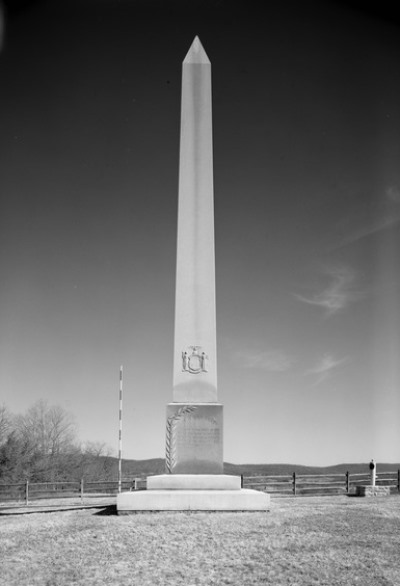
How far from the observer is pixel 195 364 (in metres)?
14.5

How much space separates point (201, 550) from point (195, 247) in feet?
24.0

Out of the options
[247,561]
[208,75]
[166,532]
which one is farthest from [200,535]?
[208,75]

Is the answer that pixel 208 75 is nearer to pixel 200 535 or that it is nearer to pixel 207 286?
pixel 207 286

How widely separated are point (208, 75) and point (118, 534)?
11441mm

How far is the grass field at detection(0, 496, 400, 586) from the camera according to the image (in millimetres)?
8891

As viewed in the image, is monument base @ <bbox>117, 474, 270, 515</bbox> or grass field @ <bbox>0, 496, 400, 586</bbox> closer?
grass field @ <bbox>0, 496, 400, 586</bbox>

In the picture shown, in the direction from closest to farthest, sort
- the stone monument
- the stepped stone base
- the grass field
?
the grass field < the stone monument < the stepped stone base

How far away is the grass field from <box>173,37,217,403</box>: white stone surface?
327cm

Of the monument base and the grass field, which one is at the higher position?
the monument base

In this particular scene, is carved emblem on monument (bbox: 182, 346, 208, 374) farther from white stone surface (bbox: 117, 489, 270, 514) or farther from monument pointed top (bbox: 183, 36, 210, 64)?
monument pointed top (bbox: 183, 36, 210, 64)

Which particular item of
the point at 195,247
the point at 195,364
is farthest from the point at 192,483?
the point at 195,247

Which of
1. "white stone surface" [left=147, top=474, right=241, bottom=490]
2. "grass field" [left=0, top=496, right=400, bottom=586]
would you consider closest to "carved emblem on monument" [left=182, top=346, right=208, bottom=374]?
"white stone surface" [left=147, top=474, right=241, bottom=490]

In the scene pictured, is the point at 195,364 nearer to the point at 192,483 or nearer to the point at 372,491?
the point at 192,483

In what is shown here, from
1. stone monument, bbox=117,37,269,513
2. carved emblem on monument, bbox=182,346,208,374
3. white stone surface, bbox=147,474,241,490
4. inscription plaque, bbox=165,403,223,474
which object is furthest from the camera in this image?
carved emblem on monument, bbox=182,346,208,374
